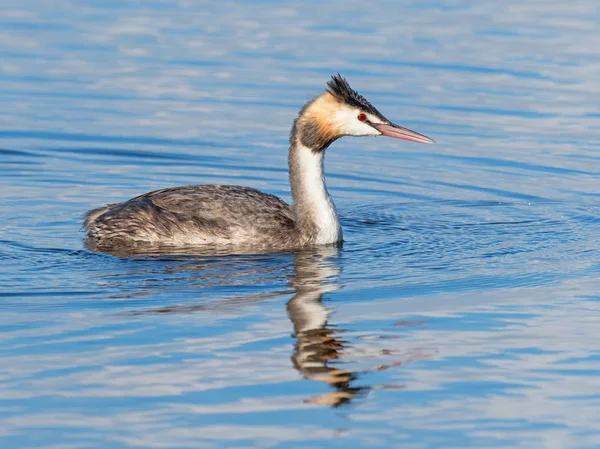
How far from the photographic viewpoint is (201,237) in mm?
11117

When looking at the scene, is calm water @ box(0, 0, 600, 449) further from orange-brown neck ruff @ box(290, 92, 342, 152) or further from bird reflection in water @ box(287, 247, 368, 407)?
orange-brown neck ruff @ box(290, 92, 342, 152)

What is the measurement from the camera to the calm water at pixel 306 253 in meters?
7.22

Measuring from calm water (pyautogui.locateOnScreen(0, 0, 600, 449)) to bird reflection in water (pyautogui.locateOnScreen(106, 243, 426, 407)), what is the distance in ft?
0.09

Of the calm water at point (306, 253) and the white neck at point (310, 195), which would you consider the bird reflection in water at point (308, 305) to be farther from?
the white neck at point (310, 195)

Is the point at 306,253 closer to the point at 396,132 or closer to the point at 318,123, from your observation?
the point at 318,123

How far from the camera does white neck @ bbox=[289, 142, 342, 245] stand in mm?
11344

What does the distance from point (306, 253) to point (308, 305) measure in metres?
1.90

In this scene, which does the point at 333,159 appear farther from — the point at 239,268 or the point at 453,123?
the point at 239,268

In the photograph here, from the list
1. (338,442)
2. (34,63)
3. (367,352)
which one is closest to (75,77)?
(34,63)

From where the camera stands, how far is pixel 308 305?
9.23 m

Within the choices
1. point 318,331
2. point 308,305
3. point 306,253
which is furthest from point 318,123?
point 318,331

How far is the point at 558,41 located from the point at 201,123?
709 centimetres

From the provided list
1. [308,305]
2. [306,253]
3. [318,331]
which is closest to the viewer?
[318,331]

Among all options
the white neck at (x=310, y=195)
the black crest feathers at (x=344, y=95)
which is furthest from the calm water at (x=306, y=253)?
the black crest feathers at (x=344, y=95)
